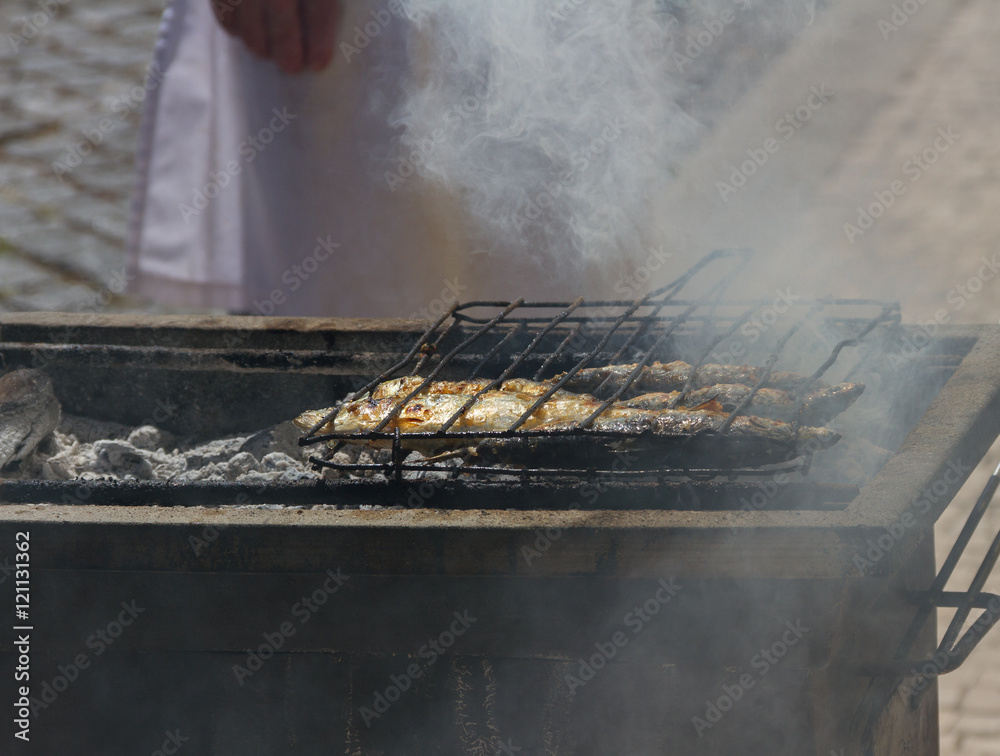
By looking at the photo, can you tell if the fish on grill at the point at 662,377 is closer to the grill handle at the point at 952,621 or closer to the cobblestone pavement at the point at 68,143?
the grill handle at the point at 952,621

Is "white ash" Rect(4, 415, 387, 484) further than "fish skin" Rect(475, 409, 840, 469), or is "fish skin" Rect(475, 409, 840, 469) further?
"white ash" Rect(4, 415, 387, 484)

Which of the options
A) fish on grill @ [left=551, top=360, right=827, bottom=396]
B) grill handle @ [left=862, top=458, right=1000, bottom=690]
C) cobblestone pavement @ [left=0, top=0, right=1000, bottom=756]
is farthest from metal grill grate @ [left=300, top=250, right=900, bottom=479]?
cobblestone pavement @ [left=0, top=0, right=1000, bottom=756]

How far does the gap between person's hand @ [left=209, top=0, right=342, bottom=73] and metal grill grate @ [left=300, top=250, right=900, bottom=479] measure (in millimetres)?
2116

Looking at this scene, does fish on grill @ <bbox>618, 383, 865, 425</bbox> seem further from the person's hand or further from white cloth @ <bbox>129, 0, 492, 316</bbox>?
the person's hand

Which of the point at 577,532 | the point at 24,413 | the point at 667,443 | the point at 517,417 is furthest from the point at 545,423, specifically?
the point at 24,413

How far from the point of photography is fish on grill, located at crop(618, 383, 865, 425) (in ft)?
9.51

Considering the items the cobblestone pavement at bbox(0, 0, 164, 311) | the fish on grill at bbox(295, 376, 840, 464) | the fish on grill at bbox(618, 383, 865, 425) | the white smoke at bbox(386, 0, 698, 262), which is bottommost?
the cobblestone pavement at bbox(0, 0, 164, 311)

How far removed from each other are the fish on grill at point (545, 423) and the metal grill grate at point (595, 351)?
0.03 m

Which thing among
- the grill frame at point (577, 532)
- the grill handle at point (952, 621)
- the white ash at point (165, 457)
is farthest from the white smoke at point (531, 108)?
the grill handle at point (952, 621)

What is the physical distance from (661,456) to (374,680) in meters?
1.19

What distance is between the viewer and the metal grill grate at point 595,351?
2.69 m

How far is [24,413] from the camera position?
3.36 meters

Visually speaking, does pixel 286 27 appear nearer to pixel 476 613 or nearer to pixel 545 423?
pixel 545 423

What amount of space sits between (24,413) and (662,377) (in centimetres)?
261
